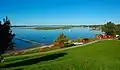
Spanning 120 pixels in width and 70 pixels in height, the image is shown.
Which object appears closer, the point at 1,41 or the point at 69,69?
the point at 69,69

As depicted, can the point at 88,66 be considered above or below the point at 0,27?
below

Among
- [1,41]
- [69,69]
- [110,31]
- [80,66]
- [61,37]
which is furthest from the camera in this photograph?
[110,31]

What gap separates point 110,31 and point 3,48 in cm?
8398

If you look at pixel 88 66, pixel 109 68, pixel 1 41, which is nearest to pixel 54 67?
pixel 88 66

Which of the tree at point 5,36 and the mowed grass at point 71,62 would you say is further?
the tree at point 5,36

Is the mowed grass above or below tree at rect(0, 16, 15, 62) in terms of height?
below

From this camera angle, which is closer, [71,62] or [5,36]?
[71,62]

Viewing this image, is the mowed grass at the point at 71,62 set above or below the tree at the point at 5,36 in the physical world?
→ below

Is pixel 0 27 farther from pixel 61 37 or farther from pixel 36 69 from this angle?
pixel 61 37

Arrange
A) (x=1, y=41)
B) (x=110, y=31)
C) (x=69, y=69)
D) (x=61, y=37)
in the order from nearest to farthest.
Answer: (x=69, y=69), (x=1, y=41), (x=61, y=37), (x=110, y=31)

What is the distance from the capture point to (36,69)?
17906mm

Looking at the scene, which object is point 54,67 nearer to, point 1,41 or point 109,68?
point 109,68

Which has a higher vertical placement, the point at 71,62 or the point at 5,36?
the point at 5,36

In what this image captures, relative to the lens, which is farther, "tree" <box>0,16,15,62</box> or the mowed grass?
"tree" <box>0,16,15,62</box>
